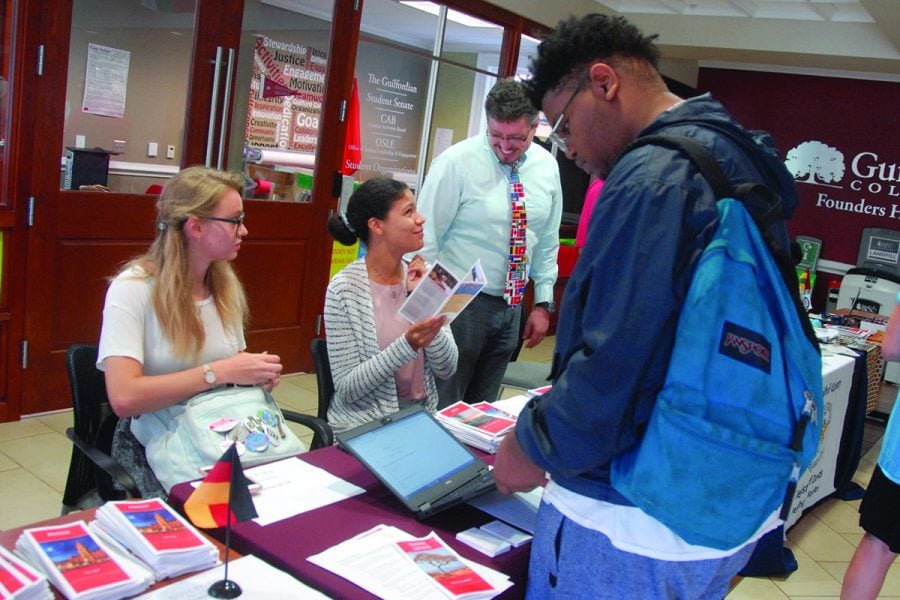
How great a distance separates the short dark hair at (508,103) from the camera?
2.86m

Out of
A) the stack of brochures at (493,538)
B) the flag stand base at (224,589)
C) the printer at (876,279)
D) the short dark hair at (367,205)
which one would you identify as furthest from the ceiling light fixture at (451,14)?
the flag stand base at (224,589)

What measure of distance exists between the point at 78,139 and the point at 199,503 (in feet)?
9.55

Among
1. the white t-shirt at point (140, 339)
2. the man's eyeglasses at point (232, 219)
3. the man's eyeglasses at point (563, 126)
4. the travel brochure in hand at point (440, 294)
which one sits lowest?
the white t-shirt at point (140, 339)

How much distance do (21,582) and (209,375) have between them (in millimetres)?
905

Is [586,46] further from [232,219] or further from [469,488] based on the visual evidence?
[232,219]

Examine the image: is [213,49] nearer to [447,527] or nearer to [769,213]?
[447,527]

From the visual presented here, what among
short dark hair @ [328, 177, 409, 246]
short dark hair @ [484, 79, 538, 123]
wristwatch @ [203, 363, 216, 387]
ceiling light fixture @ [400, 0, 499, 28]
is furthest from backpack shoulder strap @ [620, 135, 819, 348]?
ceiling light fixture @ [400, 0, 499, 28]

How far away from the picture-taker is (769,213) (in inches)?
46.4

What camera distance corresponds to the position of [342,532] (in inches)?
62.3

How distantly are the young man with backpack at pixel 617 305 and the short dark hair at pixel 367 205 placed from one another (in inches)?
48.4

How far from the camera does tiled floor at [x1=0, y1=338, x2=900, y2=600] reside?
308cm

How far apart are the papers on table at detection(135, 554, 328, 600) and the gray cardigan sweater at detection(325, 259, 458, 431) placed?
0.97 m

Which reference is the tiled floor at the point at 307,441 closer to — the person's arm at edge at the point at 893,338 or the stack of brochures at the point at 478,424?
the person's arm at edge at the point at 893,338

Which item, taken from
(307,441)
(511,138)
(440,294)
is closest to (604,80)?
(440,294)
